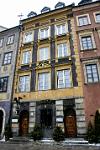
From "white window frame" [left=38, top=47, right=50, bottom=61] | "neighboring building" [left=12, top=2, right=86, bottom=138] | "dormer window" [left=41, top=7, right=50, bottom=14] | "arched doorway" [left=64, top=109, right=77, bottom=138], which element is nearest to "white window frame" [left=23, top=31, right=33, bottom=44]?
"neighboring building" [left=12, top=2, right=86, bottom=138]

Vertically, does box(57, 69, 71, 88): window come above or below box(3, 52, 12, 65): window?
below

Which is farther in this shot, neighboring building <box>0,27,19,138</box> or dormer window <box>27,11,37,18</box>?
dormer window <box>27,11,37,18</box>

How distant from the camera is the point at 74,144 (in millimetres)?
10227

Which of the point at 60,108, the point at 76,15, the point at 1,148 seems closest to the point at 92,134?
the point at 60,108

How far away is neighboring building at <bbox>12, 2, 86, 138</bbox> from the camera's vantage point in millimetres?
12727

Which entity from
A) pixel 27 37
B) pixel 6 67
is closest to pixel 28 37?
pixel 27 37

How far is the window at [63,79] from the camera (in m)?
13.7

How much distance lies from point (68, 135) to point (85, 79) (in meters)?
4.78

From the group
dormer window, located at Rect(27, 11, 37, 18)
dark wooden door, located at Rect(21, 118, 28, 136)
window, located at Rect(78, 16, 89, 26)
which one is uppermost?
dormer window, located at Rect(27, 11, 37, 18)

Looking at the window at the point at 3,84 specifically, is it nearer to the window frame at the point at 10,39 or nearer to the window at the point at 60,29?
the window frame at the point at 10,39

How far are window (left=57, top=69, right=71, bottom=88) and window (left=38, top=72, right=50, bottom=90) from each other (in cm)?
106

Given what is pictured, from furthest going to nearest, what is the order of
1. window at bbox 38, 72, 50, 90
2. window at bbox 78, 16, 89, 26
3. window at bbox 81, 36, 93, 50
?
window at bbox 78, 16, 89, 26 < window at bbox 81, 36, 93, 50 < window at bbox 38, 72, 50, 90

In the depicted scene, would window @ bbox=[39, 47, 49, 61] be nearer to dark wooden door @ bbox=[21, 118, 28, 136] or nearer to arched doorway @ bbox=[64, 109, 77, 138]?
arched doorway @ bbox=[64, 109, 77, 138]

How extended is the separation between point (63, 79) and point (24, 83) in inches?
158
